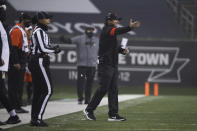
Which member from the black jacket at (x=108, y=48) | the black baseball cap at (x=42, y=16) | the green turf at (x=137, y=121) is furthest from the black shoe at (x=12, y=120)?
the black jacket at (x=108, y=48)

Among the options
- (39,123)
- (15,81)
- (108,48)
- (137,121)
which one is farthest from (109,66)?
(15,81)

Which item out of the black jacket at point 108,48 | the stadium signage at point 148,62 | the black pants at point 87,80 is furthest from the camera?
the stadium signage at point 148,62

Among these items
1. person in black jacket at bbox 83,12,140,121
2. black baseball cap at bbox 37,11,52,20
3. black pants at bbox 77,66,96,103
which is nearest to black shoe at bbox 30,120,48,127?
person in black jacket at bbox 83,12,140,121

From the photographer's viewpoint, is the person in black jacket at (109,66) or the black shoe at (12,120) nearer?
the black shoe at (12,120)

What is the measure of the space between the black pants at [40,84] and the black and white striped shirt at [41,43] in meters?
0.13

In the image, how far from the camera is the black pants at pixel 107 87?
974 cm

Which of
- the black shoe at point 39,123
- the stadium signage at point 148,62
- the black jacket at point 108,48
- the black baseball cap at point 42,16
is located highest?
the black baseball cap at point 42,16

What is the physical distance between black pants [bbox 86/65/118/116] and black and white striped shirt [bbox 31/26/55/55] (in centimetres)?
127

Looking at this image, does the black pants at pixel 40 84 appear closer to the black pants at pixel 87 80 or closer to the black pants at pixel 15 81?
the black pants at pixel 15 81

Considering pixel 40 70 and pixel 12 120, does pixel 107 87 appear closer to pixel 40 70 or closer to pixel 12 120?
pixel 40 70

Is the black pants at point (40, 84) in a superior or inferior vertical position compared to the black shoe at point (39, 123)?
superior

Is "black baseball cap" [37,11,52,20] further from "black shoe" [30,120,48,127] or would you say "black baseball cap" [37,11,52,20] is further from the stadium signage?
the stadium signage

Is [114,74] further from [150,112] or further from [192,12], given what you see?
[192,12]

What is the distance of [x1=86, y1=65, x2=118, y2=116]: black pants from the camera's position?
384 inches
